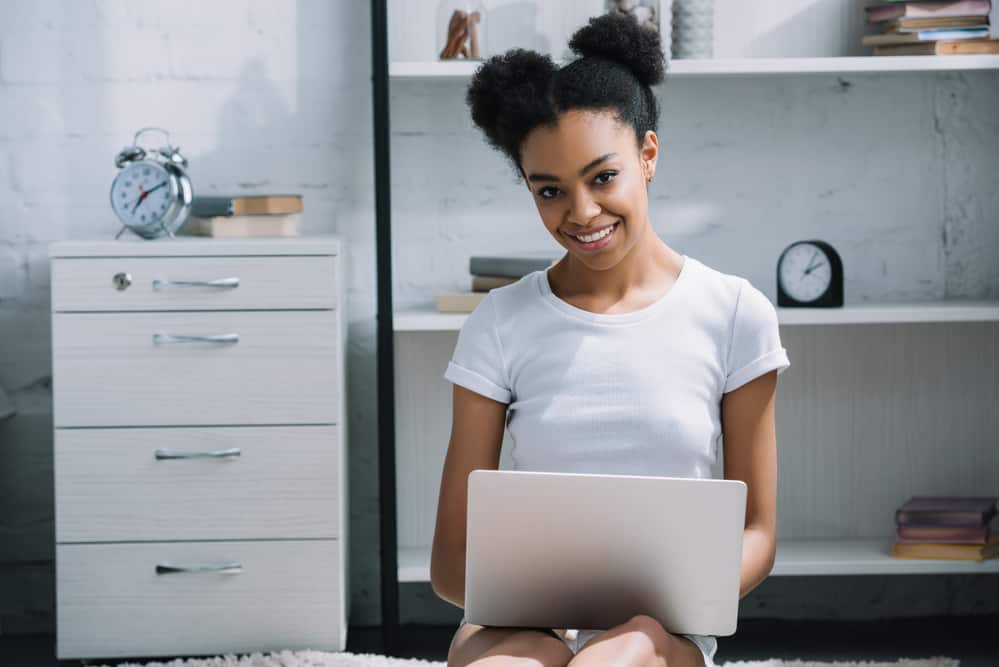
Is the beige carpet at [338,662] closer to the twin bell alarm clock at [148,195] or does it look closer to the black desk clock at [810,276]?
the black desk clock at [810,276]

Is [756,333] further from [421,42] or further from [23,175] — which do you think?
[23,175]

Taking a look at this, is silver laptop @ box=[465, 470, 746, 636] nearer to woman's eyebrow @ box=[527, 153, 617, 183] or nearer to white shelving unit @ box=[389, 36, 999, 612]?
woman's eyebrow @ box=[527, 153, 617, 183]

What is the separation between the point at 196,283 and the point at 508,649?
1.33 metres

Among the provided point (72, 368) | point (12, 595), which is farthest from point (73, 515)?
point (12, 595)

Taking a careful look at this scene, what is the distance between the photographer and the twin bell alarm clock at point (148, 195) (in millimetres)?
2510

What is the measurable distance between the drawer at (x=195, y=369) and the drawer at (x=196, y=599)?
0.25 metres

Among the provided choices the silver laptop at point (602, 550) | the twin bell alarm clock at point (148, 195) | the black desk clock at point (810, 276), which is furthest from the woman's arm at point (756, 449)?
the twin bell alarm clock at point (148, 195)

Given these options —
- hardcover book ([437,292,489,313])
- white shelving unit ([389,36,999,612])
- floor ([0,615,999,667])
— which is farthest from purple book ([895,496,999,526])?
hardcover book ([437,292,489,313])

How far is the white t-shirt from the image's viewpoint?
144 cm

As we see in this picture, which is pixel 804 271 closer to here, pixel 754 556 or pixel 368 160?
pixel 368 160

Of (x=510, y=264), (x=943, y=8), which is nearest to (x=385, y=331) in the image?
(x=510, y=264)

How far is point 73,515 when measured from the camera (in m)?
2.40

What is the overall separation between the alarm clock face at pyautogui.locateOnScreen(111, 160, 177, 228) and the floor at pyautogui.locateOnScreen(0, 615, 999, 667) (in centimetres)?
91

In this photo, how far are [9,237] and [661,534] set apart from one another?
1.97 metres
